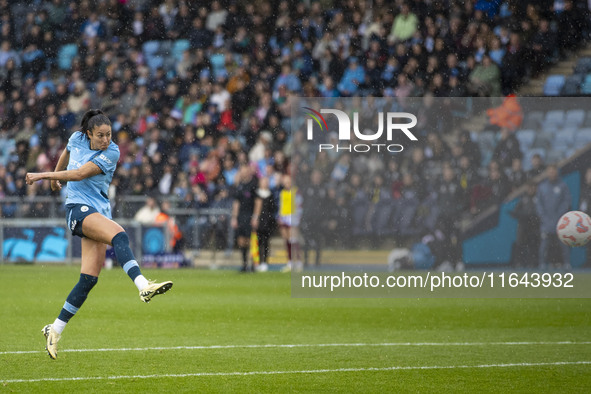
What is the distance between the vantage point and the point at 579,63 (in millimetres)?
19547

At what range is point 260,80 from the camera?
23016mm

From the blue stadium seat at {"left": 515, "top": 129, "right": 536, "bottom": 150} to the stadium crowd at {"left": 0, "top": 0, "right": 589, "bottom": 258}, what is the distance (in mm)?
313

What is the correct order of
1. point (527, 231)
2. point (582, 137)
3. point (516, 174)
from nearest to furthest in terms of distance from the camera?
point (527, 231) → point (516, 174) → point (582, 137)

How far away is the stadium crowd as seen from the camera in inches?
737

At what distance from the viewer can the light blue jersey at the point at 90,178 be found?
8031 millimetres

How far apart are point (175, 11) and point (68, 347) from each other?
17655mm

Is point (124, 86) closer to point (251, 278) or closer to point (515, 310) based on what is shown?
point (251, 278)

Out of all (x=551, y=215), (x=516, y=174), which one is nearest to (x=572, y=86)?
(x=516, y=174)

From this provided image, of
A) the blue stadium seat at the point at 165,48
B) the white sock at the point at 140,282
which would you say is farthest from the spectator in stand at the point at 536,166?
the white sock at the point at 140,282

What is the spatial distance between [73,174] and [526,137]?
1285 cm

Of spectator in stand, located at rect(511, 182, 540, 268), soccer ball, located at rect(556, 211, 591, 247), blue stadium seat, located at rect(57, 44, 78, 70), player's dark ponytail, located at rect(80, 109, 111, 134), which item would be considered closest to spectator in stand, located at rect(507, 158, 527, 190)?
spectator in stand, located at rect(511, 182, 540, 268)

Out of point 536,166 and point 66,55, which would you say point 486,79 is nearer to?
point 536,166

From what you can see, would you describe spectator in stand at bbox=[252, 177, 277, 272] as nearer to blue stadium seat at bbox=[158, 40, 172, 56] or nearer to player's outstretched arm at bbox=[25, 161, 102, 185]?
blue stadium seat at bbox=[158, 40, 172, 56]

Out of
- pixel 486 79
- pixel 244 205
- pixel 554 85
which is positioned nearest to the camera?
pixel 244 205
